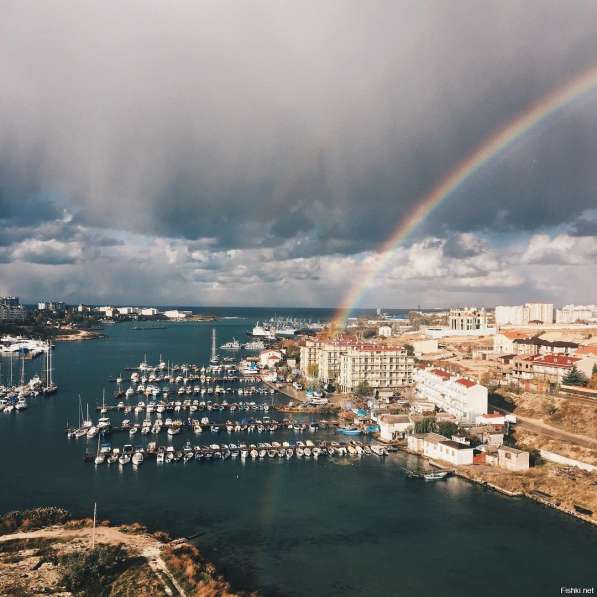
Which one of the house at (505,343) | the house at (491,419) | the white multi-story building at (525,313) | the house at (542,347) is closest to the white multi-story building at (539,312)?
the white multi-story building at (525,313)

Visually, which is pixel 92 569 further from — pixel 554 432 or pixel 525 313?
pixel 525 313

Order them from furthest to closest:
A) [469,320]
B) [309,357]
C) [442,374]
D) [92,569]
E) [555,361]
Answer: [469,320] → [309,357] → [555,361] → [442,374] → [92,569]

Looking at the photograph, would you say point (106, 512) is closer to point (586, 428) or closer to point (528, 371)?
point (586, 428)

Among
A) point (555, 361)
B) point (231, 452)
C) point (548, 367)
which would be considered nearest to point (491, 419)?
point (548, 367)

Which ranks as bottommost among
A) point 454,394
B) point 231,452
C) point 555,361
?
point 231,452

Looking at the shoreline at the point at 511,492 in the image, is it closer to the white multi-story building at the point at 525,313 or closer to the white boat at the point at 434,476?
the white boat at the point at 434,476

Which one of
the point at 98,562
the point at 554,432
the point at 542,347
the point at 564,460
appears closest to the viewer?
the point at 98,562

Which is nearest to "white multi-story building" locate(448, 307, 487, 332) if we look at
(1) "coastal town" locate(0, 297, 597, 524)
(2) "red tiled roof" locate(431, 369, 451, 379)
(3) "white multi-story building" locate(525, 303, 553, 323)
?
(3) "white multi-story building" locate(525, 303, 553, 323)
